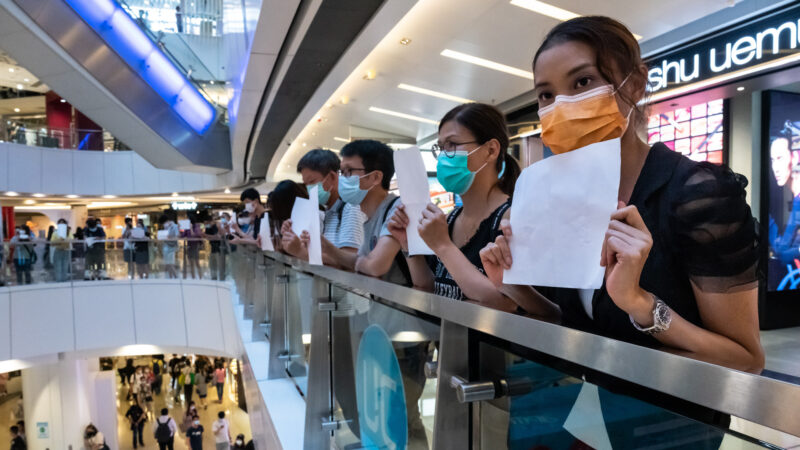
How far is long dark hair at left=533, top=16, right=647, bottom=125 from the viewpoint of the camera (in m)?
1.18

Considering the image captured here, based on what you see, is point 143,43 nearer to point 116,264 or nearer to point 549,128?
point 116,264

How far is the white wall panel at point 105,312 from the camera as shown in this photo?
40.5ft

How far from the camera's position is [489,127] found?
6.75ft

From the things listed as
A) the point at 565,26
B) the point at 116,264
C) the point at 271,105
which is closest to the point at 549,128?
the point at 565,26

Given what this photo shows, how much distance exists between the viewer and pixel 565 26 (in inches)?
49.3

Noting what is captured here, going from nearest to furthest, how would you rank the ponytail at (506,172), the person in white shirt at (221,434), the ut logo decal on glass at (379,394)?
the ut logo decal on glass at (379,394), the ponytail at (506,172), the person in white shirt at (221,434)

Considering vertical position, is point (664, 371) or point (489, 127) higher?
point (489, 127)

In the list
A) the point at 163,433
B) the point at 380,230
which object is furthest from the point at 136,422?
the point at 380,230

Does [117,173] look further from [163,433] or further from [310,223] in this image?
[310,223]

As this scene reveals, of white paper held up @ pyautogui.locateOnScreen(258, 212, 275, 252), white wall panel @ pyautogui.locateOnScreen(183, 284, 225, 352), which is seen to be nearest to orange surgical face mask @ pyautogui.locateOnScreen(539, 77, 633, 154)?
white paper held up @ pyautogui.locateOnScreen(258, 212, 275, 252)

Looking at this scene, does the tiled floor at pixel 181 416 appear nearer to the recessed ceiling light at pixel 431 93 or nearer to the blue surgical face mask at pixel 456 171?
the recessed ceiling light at pixel 431 93

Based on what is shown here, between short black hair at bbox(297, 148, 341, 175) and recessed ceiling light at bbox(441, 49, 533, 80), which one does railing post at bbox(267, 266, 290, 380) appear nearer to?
short black hair at bbox(297, 148, 341, 175)

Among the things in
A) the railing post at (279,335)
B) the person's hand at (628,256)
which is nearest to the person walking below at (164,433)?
the railing post at (279,335)

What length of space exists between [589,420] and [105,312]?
1379cm
